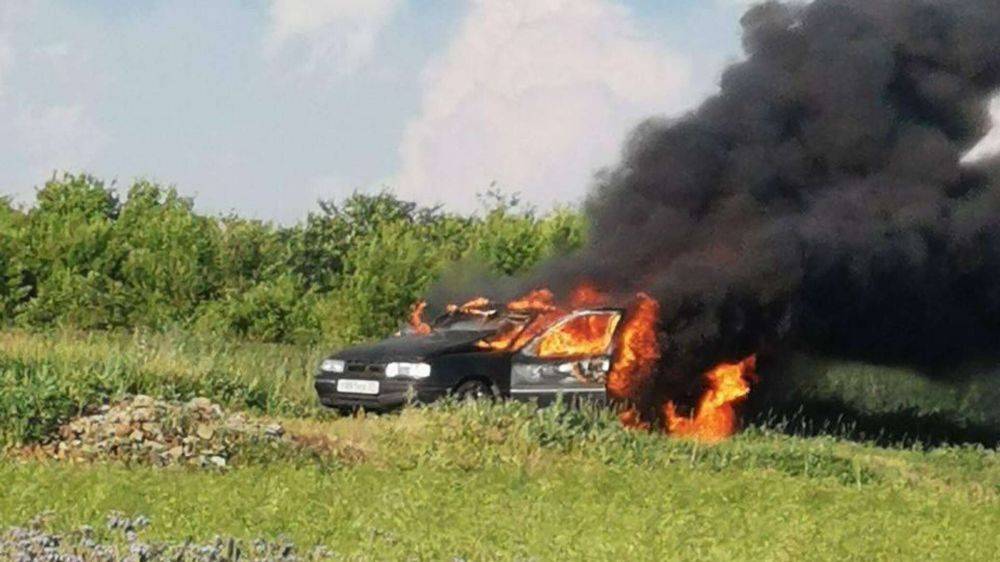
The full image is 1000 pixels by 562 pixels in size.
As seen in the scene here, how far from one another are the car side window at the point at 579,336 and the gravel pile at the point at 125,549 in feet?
38.3

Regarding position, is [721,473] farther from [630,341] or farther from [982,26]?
[982,26]

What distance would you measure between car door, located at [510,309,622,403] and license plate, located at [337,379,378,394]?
179 centimetres

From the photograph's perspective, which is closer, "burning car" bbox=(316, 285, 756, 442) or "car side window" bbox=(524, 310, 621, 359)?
"burning car" bbox=(316, 285, 756, 442)

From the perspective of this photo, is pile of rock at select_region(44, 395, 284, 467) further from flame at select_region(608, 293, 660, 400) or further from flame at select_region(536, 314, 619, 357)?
flame at select_region(608, 293, 660, 400)

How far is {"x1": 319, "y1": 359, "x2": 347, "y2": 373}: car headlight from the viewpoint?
23.7 metres

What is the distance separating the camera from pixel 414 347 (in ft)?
76.1

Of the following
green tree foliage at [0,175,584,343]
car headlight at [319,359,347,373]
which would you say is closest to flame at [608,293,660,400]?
car headlight at [319,359,347,373]

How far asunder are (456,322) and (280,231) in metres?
16.8

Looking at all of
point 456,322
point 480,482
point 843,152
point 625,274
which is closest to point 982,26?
point 843,152

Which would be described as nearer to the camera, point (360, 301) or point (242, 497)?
point (242, 497)

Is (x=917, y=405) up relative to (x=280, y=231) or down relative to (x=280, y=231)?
down

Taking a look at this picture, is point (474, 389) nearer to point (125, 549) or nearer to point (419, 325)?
point (419, 325)

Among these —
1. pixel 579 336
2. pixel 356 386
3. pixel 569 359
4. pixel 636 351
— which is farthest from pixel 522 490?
pixel 356 386

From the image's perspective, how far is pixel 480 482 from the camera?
15.2 metres
